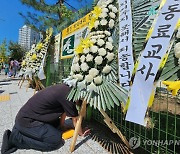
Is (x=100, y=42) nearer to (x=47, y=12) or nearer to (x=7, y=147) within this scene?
(x=7, y=147)

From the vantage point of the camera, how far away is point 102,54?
2.90 meters

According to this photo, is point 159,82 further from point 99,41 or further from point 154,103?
point 99,41

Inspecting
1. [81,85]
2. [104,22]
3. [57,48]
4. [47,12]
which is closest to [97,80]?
[81,85]

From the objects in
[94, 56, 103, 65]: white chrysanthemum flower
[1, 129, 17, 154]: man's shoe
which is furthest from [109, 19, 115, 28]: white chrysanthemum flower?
[1, 129, 17, 154]: man's shoe

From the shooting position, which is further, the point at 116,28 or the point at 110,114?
the point at 110,114

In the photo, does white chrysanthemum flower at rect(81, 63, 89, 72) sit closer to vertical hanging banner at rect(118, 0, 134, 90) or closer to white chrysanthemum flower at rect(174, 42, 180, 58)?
vertical hanging banner at rect(118, 0, 134, 90)

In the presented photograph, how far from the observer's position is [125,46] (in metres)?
2.78

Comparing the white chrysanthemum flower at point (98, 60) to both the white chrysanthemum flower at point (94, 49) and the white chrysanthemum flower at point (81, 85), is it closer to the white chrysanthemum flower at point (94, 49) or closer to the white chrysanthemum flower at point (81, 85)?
the white chrysanthemum flower at point (94, 49)

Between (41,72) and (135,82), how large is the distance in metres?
5.89

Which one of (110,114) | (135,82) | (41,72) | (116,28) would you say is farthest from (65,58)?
(135,82)

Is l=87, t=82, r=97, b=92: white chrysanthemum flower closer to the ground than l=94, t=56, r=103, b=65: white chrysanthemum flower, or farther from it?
closer to the ground

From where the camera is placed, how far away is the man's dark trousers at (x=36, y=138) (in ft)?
10.3

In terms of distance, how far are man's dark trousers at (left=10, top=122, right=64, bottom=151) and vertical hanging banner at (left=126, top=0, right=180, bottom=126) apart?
4.03 ft

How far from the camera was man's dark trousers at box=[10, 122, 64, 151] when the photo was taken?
3.13 meters
